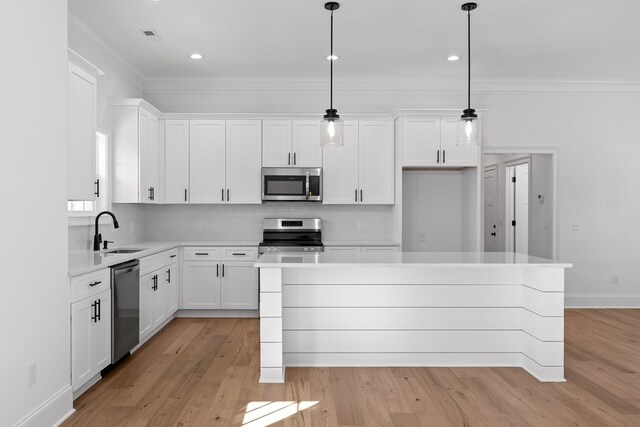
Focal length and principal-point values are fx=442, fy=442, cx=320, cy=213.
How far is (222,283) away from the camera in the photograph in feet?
17.4

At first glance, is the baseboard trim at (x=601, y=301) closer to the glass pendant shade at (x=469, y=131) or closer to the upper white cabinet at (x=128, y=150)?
the glass pendant shade at (x=469, y=131)

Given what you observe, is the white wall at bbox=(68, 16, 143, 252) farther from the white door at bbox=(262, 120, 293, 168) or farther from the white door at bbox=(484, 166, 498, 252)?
the white door at bbox=(484, 166, 498, 252)

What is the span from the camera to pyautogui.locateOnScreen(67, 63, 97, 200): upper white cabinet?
3.12 m

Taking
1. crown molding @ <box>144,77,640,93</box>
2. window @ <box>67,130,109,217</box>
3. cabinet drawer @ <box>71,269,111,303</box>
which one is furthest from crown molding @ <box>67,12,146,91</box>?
cabinet drawer @ <box>71,269,111,303</box>

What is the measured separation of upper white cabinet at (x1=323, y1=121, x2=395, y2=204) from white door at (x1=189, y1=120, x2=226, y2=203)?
130 cm

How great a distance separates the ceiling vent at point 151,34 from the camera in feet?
13.8

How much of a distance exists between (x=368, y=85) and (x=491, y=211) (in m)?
3.61

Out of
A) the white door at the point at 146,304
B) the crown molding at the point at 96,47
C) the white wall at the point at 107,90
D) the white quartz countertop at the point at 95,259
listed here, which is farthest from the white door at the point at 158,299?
the crown molding at the point at 96,47

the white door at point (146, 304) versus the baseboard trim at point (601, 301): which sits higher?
the white door at point (146, 304)

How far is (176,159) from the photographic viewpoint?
5477 millimetres

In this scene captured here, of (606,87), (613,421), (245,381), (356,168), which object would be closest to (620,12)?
(606,87)

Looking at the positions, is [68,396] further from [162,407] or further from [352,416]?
[352,416]

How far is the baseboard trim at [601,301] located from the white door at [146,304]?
16.8ft

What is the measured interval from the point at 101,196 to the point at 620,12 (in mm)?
5164
